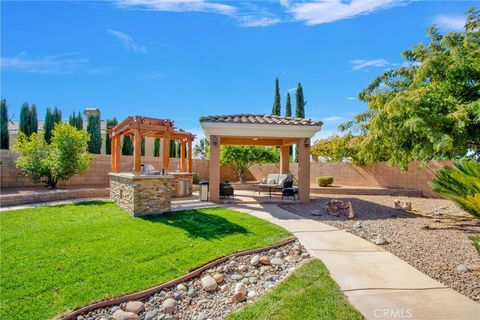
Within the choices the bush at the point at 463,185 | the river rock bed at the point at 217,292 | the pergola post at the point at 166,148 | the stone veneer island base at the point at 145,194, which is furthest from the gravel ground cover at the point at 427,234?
the pergola post at the point at 166,148

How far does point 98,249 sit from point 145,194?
3.47 m

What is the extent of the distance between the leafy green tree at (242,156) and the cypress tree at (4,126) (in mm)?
14441

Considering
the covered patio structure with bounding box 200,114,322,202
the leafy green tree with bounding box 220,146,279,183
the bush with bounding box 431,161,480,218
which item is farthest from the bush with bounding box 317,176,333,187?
the bush with bounding box 431,161,480,218

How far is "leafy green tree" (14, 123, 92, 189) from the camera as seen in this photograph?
45.8 feet

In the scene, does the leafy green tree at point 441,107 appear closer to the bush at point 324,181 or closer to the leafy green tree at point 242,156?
the bush at point 324,181

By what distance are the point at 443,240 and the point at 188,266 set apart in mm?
6401

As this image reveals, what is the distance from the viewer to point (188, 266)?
5656 mm

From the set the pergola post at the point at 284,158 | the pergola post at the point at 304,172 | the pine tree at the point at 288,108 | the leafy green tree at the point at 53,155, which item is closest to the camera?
the pergola post at the point at 304,172

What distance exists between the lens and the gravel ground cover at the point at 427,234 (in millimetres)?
5049

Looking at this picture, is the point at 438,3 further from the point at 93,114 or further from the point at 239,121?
the point at 93,114

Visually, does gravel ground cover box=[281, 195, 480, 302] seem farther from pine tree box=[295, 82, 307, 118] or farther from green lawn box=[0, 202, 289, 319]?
pine tree box=[295, 82, 307, 118]

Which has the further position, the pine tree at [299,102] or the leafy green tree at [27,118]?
the pine tree at [299,102]

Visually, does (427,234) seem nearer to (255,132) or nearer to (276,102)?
(255,132)

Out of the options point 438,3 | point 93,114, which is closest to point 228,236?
point 438,3
